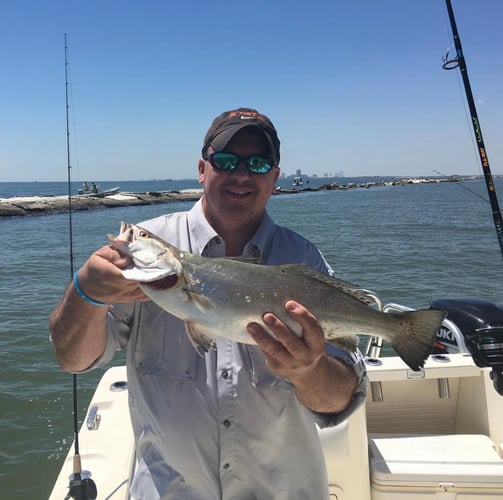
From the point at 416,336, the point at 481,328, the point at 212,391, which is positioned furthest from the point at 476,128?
the point at 212,391

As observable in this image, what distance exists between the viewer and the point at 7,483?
6781 mm

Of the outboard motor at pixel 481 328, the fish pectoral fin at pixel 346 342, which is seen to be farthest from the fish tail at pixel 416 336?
the outboard motor at pixel 481 328

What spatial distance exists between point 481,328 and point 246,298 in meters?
3.66

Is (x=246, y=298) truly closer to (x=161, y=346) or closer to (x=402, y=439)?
(x=161, y=346)

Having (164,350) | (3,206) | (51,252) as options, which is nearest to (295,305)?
(164,350)

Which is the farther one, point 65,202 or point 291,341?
point 65,202

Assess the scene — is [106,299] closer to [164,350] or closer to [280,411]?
[164,350]

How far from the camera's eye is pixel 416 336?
8.63 feet

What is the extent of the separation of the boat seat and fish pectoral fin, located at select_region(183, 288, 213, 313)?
2546mm

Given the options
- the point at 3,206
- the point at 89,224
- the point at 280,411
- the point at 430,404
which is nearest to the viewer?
the point at 280,411

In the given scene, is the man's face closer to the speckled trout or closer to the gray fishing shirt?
the speckled trout

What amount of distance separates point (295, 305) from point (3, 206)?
51.8m

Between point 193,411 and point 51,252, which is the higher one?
point 193,411

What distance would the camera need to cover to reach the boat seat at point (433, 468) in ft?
12.5
